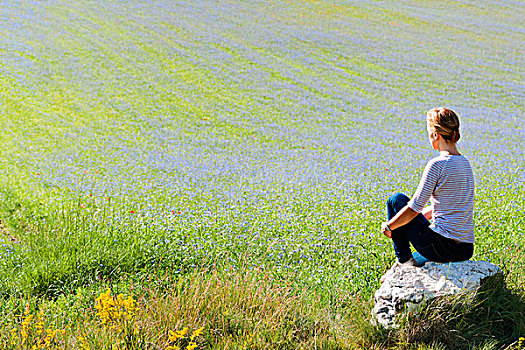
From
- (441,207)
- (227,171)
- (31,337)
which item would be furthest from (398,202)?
(227,171)

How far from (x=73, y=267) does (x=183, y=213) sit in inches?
93.3

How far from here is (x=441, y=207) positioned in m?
4.79

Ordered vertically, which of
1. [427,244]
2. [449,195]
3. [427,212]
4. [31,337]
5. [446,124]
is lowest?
[31,337]

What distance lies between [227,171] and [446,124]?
714cm

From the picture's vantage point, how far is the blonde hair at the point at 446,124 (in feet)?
15.0

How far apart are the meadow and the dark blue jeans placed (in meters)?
0.46

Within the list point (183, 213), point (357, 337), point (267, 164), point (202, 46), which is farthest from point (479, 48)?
point (357, 337)

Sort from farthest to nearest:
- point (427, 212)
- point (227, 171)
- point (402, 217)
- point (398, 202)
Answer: point (227, 171) → point (427, 212) → point (398, 202) → point (402, 217)

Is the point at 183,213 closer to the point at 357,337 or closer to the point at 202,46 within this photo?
the point at 357,337

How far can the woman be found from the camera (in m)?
4.59

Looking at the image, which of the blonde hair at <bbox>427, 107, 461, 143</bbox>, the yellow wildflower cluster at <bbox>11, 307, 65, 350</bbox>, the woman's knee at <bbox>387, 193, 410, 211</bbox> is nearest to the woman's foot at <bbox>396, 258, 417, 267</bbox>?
the woman's knee at <bbox>387, 193, 410, 211</bbox>

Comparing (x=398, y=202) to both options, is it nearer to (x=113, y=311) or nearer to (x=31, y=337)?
(x=113, y=311)

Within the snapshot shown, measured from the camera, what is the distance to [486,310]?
4.63 meters

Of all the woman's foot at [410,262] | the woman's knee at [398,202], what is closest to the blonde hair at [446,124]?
the woman's knee at [398,202]
